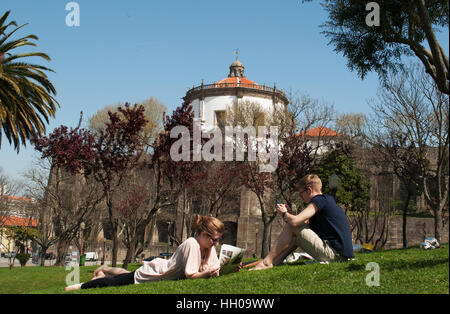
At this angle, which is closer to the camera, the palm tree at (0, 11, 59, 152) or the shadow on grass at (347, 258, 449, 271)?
the shadow on grass at (347, 258, 449, 271)

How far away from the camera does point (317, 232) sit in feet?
23.4

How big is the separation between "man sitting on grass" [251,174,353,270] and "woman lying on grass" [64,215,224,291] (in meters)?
1.03

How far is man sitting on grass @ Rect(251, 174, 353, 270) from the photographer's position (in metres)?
6.86

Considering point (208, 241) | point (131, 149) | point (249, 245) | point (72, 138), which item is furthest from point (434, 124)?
point (249, 245)

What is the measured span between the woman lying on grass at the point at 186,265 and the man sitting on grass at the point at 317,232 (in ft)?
3.39

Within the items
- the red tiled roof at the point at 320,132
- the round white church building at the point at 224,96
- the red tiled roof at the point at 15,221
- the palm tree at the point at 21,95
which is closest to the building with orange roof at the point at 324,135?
the red tiled roof at the point at 320,132

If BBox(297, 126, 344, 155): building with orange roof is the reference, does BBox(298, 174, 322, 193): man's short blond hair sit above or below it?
below

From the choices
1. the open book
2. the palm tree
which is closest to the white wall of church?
the palm tree

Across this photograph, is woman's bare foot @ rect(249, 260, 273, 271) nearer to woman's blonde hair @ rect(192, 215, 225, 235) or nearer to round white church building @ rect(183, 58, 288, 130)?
woman's blonde hair @ rect(192, 215, 225, 235)
